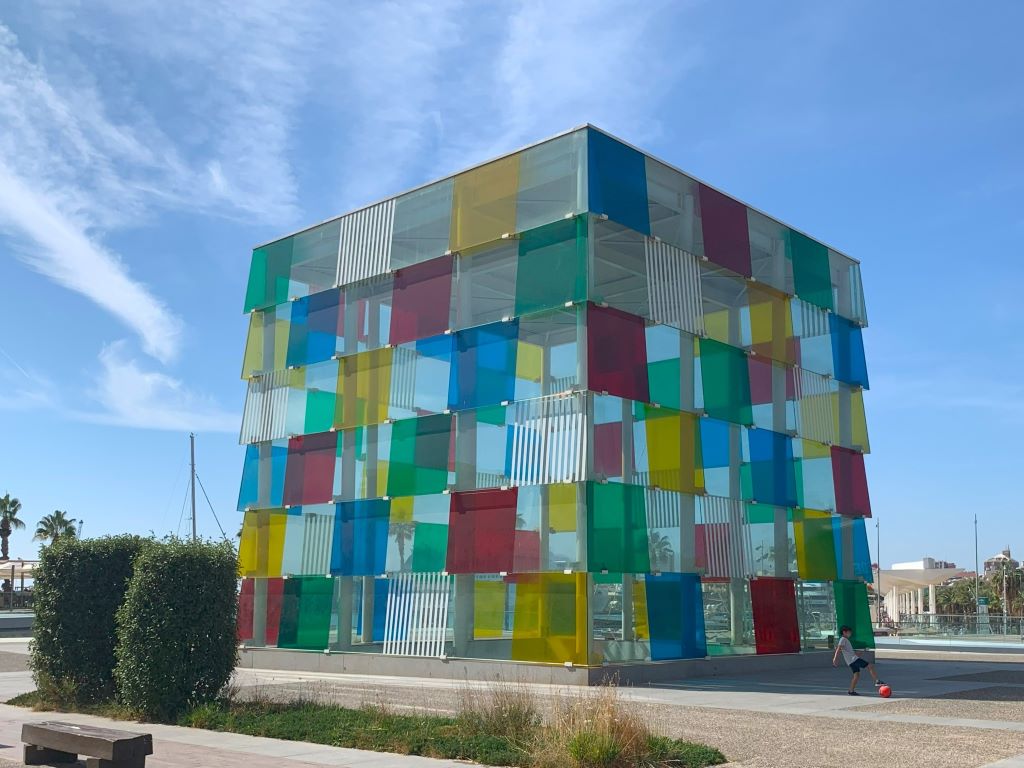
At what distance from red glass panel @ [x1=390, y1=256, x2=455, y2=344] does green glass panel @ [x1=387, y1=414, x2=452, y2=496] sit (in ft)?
7.51

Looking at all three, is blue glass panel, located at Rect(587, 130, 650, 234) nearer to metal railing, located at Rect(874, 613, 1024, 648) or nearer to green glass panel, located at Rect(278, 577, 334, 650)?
green glass panel, located at Rect(278, 577, 334, 650)

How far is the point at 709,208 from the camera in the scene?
2733 centimetres

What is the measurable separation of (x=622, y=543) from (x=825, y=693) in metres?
5.17

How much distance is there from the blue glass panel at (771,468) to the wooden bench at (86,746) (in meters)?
19.4

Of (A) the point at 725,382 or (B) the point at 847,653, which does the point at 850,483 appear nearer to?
(A) the point at 725,382

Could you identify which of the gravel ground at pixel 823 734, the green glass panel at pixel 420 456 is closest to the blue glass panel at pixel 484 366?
the green glass panel at pixel 420 456

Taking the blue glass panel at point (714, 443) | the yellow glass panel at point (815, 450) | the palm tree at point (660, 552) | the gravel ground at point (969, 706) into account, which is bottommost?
the gravel ground at point (969, 706)

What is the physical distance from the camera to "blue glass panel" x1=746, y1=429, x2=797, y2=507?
27.7 metres

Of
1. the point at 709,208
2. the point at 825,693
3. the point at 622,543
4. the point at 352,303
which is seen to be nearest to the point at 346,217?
the point at 352,303

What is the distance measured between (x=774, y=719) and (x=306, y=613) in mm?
15682

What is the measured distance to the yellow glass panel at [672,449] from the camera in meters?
24.3

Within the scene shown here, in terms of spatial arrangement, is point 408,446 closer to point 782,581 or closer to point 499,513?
point 499,513

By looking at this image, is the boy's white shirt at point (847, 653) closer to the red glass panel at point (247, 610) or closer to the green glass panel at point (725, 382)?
the green glass panel at point (725, 382)

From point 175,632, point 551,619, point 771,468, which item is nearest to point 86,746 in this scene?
point 175,632
